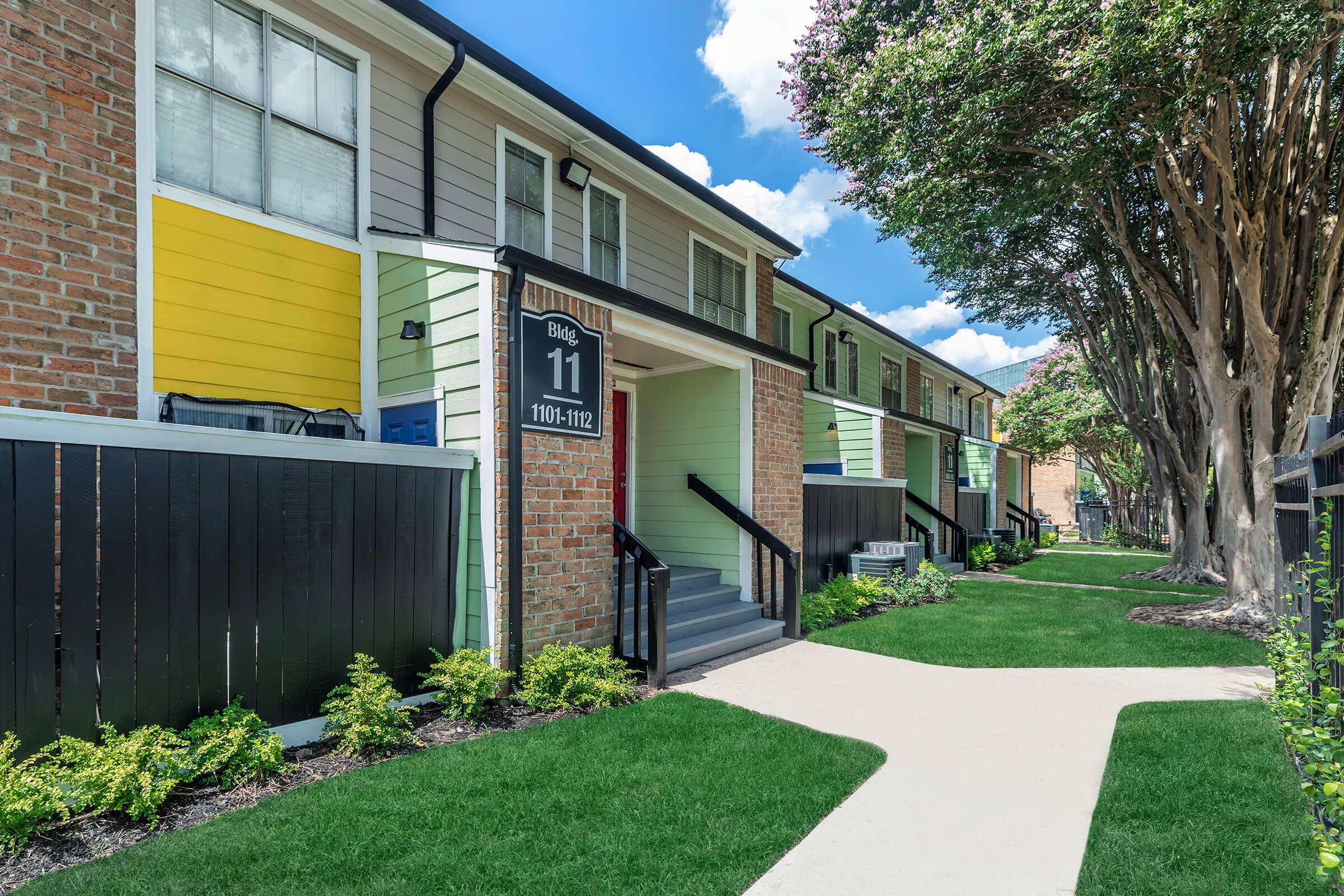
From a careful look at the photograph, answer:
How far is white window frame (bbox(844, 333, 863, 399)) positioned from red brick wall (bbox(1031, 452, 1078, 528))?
→ 21140 mm

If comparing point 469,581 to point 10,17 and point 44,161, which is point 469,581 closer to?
point 44,161

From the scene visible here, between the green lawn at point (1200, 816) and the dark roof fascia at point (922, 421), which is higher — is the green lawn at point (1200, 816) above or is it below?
below

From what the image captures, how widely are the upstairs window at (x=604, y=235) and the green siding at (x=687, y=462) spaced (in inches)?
53.1

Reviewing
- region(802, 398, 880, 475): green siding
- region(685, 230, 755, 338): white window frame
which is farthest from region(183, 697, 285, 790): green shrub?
region(802, 398, 880, 475): green siding

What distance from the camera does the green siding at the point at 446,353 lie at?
Answer: 181 inches

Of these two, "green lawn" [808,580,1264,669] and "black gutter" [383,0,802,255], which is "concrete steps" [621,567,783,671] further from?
"black gutter" [383,0,802,255]

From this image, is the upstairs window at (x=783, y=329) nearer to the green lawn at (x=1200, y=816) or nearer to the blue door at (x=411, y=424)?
the blue door at (x=411, y=424)

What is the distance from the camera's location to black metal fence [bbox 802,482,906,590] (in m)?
8.89

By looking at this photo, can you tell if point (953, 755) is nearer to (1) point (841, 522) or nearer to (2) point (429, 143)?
(1) point (841, 522)

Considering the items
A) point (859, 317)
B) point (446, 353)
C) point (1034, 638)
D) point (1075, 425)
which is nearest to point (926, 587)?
point (1034, 638)

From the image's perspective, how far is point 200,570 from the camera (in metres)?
3.41

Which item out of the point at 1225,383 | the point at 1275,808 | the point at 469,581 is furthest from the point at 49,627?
the point at 1225,383

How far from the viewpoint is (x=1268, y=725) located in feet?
13.0

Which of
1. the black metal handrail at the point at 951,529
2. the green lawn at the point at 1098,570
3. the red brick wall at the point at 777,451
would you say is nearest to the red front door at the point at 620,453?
the red brick wall at the point at 777,451
